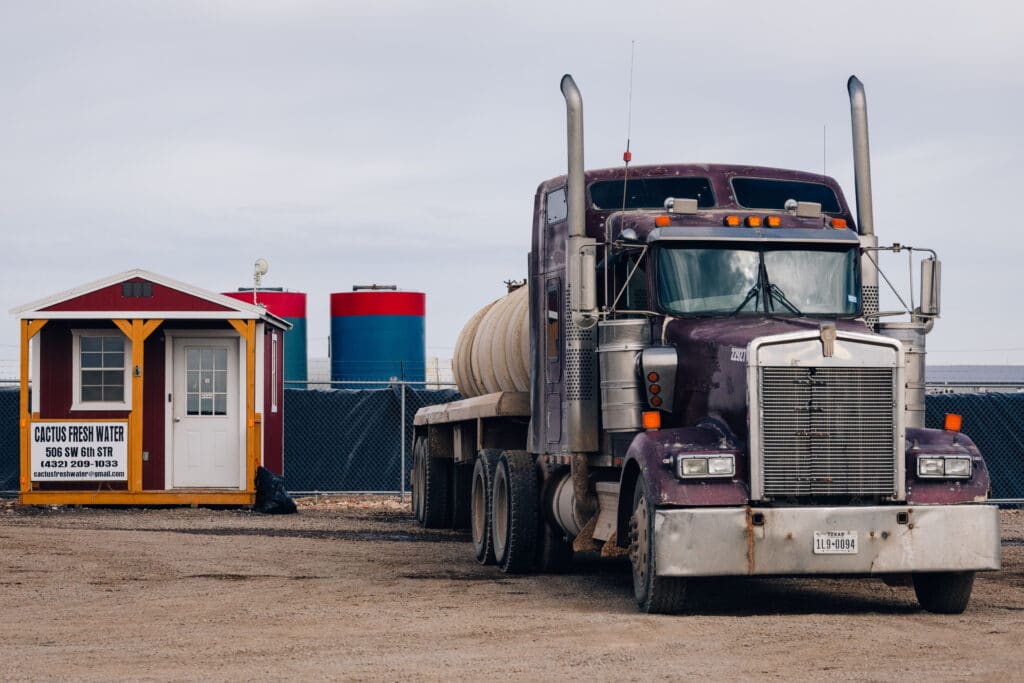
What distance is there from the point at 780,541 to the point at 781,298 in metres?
2.08

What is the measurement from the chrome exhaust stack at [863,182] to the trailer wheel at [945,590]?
7.90 ft

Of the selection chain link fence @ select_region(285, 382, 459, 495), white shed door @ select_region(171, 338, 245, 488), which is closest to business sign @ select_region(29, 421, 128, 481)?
white shed door @ select_region(171, 338, 245, 488)

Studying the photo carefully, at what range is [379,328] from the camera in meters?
41.0

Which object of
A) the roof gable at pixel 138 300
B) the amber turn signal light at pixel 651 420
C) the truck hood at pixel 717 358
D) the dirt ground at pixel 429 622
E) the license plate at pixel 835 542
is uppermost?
the roof gable at pixel 138 300

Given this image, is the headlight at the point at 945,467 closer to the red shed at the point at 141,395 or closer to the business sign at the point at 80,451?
the red shed at the point at 141,395

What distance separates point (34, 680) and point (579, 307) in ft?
15.8

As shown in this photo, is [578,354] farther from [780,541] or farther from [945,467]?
[945,467]

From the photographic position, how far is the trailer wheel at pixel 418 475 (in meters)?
20.9

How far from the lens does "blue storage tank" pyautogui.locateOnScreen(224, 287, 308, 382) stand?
40781mm

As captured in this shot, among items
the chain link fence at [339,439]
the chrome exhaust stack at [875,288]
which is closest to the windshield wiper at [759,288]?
the chrome exhaust stack at [875,288]

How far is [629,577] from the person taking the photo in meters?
14.4

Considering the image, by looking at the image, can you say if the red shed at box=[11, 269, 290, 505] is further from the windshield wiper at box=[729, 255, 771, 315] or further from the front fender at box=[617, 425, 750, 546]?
the front fender at box=[617, 425, 750, 546]

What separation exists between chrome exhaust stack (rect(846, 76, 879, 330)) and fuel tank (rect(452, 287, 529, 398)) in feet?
11.4

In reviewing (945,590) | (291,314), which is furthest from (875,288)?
(291,314)
